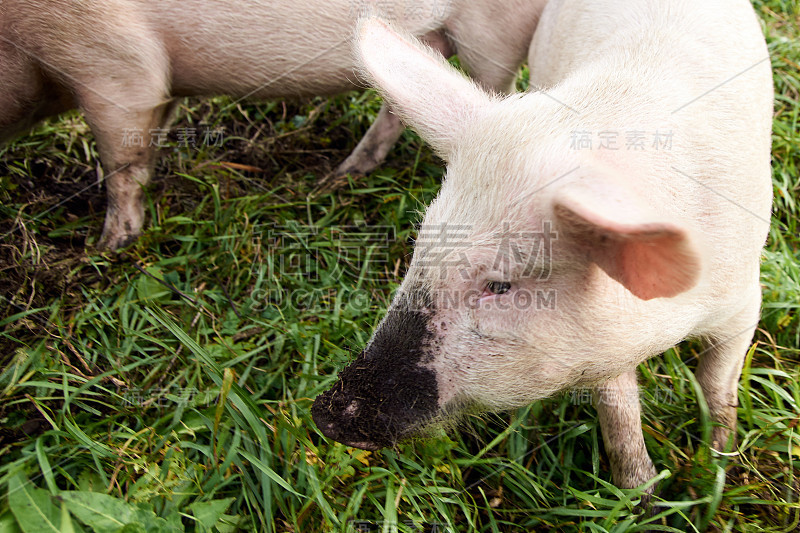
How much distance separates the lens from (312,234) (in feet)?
12.4

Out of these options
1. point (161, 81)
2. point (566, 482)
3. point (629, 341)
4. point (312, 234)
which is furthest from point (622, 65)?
point (161, 81)

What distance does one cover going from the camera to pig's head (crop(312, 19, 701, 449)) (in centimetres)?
180

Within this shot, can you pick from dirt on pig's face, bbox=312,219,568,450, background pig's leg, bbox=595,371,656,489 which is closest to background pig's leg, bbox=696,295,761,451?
background pig's leg, bbox=595,371,656,489

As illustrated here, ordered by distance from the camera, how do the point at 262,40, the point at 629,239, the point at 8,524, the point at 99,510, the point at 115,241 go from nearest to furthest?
the point at 629,239, the point at 8,524, the point at 99,510, the point at 262,40, the point at 115,241

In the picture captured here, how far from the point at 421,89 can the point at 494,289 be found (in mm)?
775

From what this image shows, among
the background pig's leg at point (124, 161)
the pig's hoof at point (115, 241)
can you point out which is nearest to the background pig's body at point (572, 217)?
the background pig's leg at point (124, 161)

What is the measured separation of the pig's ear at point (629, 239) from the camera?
141 cm

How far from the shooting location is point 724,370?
2.64m

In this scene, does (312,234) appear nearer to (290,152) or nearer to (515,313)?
(290,152)

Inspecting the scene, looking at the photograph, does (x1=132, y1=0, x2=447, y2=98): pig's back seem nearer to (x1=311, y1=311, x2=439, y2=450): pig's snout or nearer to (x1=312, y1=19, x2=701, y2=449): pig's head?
(x1=312, y1=19, x2=701, y2=449): pig's head

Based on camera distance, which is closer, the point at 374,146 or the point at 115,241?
the point at 115,241

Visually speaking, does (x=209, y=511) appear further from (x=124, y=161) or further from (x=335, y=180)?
(x=335, y=180)

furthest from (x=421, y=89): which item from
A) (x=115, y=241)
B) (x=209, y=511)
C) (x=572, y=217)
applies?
(x=115, y=241)

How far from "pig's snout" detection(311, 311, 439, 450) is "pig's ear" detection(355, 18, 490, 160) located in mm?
649
